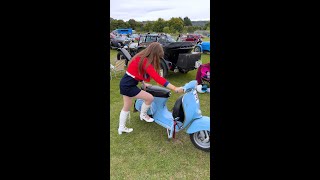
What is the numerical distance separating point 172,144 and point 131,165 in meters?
0.77

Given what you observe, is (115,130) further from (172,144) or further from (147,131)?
(172,144)

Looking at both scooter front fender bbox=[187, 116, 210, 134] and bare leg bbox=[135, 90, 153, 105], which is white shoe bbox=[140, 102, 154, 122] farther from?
scooter front fender bbox=[187, 116, 210, 134]

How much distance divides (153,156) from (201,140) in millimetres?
737

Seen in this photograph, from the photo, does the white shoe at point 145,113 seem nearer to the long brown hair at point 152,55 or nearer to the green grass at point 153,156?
the green grass at point 153,156

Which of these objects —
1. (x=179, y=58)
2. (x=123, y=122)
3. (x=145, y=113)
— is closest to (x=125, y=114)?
A: (x=123, y=122)

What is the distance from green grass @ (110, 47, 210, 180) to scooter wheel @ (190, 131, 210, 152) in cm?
7

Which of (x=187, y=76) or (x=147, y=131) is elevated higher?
(x=187, y=76)

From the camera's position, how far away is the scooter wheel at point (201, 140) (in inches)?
120

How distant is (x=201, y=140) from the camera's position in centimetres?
312

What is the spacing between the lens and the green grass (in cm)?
264

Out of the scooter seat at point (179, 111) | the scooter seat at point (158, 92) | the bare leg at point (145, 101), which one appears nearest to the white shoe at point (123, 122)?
the bare leg at point (145, 101)

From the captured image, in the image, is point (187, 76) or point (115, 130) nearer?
point (115, 130)
